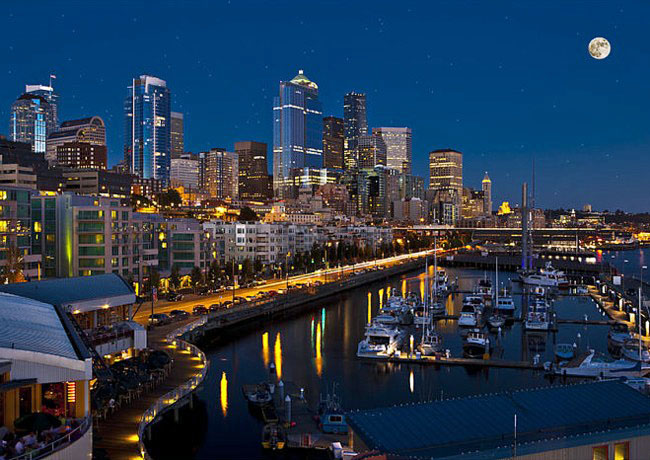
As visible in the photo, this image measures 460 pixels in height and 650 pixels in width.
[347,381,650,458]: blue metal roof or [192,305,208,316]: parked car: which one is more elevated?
[347,381,650,458]: blue metal roof

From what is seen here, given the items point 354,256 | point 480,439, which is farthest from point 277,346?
point 354,256

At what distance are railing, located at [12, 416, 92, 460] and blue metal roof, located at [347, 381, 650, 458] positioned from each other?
21.6 feet

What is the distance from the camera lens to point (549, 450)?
15.2 m

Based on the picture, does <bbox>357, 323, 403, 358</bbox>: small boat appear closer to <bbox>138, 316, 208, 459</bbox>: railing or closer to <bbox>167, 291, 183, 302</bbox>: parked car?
<bbox>138, 316, 208, 459</bbox>: railing

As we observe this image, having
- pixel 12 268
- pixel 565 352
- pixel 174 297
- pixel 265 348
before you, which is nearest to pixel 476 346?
pixel 565 352

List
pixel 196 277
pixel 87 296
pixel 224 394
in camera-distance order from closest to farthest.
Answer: pixel 87 296 < pixel 224 394 < pixel 196 277

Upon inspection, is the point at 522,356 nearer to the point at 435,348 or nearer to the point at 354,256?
the point at 435,348

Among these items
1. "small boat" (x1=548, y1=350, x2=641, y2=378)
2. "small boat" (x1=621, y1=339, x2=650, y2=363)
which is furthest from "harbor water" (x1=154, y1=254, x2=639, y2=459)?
"small boat" (x1=621, y1=339, x2=650, y2=363)

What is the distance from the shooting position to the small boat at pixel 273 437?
2492 centimetres

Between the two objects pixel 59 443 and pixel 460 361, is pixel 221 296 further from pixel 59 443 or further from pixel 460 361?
pixel 59 443

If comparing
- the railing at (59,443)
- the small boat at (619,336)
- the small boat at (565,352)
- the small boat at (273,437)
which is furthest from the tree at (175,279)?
the railing at (59,443)

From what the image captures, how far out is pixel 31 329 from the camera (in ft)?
61.7

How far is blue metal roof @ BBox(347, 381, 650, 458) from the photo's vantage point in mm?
15320

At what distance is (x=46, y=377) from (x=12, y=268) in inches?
1309
